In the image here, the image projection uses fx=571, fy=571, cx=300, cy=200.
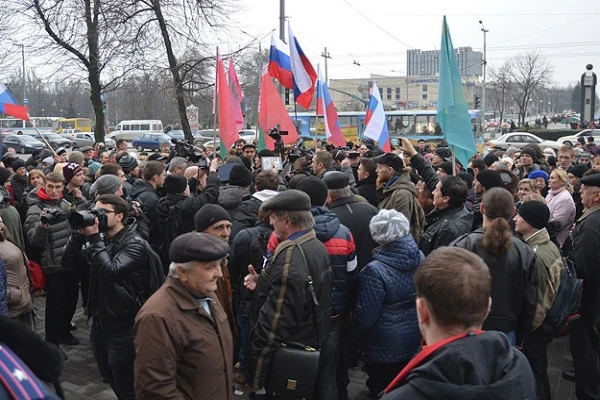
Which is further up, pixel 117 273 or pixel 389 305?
pixel 117 273

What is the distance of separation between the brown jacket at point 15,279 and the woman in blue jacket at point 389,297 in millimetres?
2800

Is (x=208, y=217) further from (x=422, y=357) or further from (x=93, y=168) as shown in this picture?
(x=93, y=168)

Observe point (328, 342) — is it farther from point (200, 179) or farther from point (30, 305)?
point (200, 179)

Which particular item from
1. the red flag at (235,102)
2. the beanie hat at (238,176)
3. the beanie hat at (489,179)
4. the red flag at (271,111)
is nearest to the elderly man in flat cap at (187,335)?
the beanie hat at (238,176)

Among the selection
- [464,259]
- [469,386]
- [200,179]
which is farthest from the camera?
[200,179]

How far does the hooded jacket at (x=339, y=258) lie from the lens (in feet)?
13.7

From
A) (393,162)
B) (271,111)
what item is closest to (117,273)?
(393,162)

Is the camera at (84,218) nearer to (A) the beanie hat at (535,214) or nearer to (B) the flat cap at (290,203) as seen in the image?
(B) the flat cap at (290,203)

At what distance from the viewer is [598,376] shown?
487cm

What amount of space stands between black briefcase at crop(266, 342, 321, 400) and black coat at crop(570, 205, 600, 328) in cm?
261

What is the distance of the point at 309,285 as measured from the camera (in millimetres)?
3621

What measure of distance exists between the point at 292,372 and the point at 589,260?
2.81 meters

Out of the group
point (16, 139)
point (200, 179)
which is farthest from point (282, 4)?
point (16, 139)

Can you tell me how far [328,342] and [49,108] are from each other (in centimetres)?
9132
